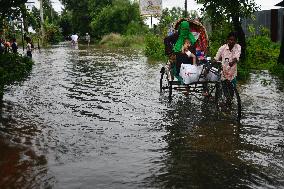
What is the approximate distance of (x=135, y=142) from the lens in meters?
7.45

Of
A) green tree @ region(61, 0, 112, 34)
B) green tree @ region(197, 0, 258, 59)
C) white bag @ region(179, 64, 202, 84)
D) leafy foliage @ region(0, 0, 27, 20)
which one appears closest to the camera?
white bag @ region(179, 64, 202, 84)

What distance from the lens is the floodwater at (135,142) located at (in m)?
5.66

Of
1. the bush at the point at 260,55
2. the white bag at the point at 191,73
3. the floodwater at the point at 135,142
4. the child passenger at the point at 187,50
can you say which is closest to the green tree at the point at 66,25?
the bush at the point at 260,55

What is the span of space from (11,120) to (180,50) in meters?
4.87

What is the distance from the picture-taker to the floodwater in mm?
5664

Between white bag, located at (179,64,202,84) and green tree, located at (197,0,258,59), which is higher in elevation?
green tree, located at (197,0,258,59)

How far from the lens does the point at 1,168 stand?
19.8 feet

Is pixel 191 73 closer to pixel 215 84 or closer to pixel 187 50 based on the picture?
pixel 215 84

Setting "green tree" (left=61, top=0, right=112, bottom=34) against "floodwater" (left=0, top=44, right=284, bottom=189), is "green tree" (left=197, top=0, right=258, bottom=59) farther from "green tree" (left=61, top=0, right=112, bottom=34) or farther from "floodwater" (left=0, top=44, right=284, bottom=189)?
"green tree" (left=61, top=0, right=112, bottom=34)

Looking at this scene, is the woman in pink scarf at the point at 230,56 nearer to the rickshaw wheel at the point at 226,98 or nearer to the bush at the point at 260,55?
the rickshaw wheel at the point at 226,98

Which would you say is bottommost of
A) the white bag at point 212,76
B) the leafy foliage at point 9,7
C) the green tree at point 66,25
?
the white bag at point 212,76

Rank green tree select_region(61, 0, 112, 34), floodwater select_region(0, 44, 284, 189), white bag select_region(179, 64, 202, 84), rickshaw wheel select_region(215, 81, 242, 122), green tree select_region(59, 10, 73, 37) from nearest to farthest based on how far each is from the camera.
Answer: floodwater select_region(0, 44, 284, 189)
rickshaw wheel select_region(215, 81, 242, 122)
white bag select_region(179, 64, 202, 84)
green tree select_region(61, 0, 112, 34)
green tree select_region(59, 10, 73, 37)

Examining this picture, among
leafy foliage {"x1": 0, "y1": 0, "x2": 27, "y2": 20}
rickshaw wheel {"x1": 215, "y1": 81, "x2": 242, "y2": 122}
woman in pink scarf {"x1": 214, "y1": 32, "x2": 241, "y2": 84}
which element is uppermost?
leafy foliage {"x1": 0, "y1": 0, "x2": 27, "y2": 20}

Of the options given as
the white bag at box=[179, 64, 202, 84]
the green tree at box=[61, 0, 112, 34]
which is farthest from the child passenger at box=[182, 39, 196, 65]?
the green tree at box=[61, 0, 112, 34]
